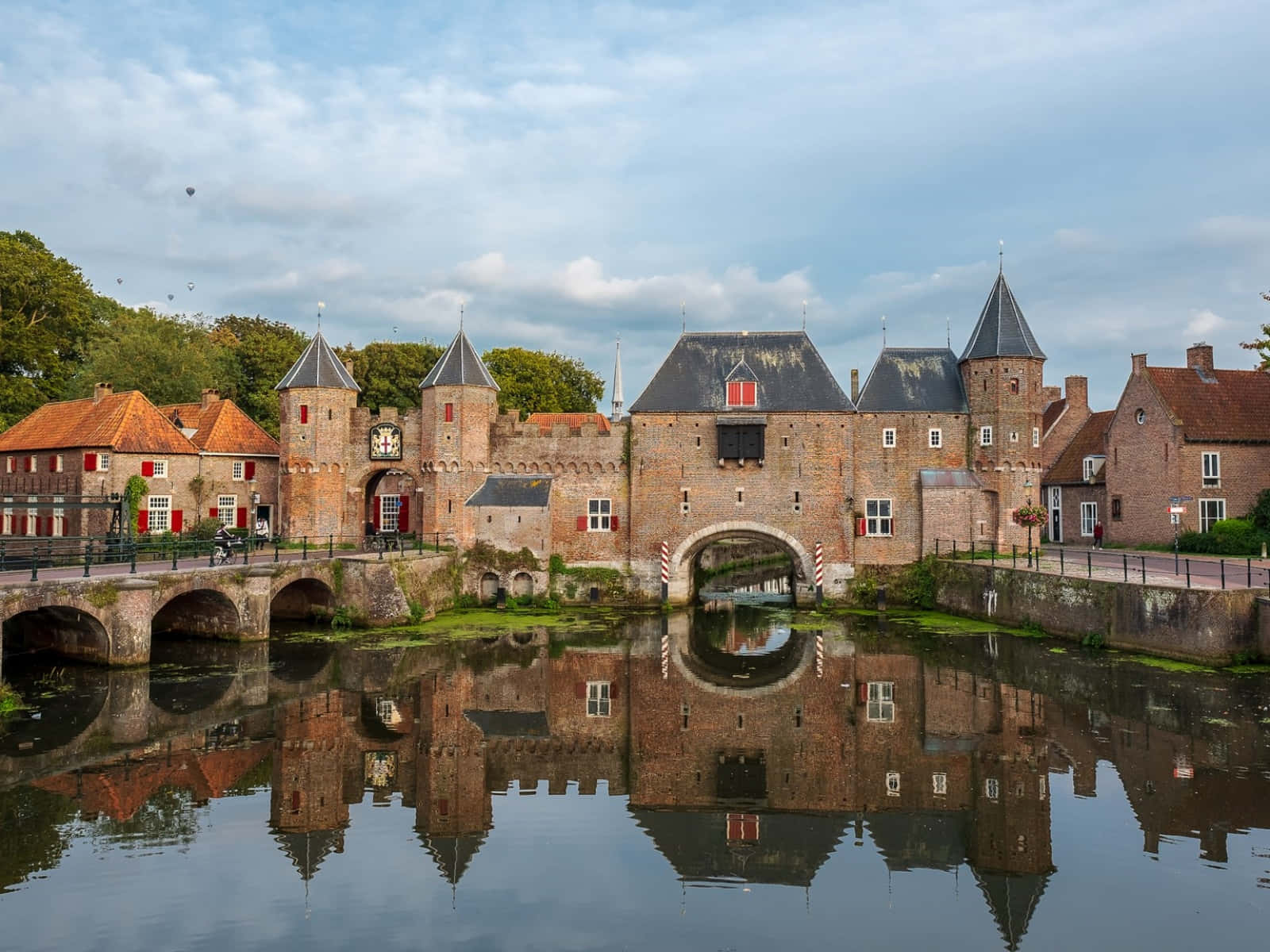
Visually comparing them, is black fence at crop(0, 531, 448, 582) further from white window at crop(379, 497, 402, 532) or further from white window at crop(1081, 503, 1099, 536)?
white window at crop(1081, 503, 1099, 536)

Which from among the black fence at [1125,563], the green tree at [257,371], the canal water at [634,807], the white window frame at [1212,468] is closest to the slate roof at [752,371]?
the black fence at [1125,563]

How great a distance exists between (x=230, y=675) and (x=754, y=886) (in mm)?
13606

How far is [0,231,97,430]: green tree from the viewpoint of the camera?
39.3m

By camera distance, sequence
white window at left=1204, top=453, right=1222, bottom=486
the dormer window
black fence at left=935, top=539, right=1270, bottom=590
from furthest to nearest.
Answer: white window at left=1204, top=453, right=1222, bottom=486
the dormer window
black fence at left=935, top=539, right=1270, bottom=590

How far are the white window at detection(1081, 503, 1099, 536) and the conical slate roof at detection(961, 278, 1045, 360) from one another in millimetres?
10383

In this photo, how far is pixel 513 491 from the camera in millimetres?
30531

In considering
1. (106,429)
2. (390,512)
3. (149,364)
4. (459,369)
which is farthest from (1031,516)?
(149,364)

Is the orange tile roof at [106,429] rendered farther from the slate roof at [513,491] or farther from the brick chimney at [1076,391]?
the brick chimney at [1076,391]

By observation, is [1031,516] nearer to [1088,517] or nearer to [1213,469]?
[1213,469]

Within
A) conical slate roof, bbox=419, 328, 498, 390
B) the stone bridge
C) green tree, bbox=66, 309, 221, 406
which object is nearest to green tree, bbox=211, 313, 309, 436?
green tree, bbox=66, 309, 221, 406

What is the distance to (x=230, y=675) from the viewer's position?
18766 mm

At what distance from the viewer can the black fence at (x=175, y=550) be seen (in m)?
19.6

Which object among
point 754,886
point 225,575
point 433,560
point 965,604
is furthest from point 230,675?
point 965,604

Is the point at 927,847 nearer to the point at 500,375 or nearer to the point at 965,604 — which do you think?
the point at 965,604
